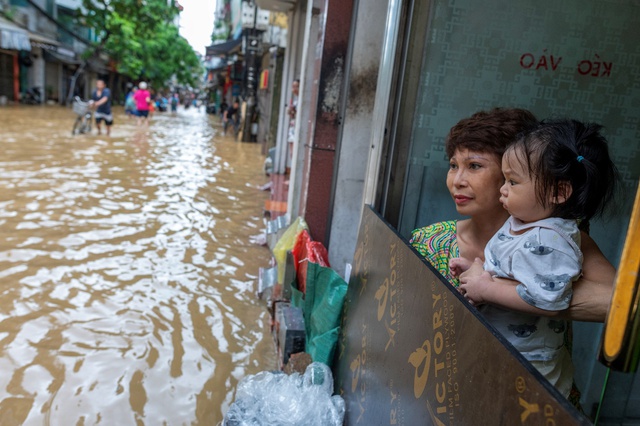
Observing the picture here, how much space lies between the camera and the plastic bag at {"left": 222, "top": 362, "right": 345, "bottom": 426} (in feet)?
7.95

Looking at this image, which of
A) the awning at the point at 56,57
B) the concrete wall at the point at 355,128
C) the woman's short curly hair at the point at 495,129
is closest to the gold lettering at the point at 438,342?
the woman's short curly hair at the point at 495,129

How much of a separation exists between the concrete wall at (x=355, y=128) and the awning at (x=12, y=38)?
23.4 m

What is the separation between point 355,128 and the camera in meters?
4.02

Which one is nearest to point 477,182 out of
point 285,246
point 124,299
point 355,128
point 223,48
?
point 355,128

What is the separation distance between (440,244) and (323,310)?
1.17 meters

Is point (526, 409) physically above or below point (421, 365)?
above

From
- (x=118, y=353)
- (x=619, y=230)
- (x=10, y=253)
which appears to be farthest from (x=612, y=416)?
(x=10, y=253)

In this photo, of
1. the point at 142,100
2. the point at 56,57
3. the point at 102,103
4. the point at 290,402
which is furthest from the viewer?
the point at 56,57

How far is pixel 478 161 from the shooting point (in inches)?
71.9

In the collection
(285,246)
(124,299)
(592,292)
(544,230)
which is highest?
(544,230)

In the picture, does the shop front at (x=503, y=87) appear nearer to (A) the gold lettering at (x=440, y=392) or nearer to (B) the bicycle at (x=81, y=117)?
(A) the gold lettering at (x=440, y=392)

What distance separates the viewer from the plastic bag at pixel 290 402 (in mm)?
2422

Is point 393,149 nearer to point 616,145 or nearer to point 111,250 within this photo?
point 616,145

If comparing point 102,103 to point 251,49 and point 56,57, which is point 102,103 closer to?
point 251,49
